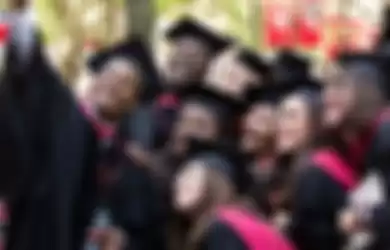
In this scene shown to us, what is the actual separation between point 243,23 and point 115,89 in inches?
72.2

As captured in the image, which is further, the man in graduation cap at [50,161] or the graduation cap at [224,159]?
the graduation cap at [224,159]

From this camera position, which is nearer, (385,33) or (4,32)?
(4,32)

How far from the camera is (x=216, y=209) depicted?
176 inches

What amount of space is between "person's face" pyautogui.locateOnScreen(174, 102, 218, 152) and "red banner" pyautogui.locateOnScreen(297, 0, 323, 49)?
170 cm

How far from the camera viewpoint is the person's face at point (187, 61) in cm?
586

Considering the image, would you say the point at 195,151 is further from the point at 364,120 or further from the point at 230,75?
the point at 230,75

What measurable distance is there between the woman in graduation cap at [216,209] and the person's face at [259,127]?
444mm

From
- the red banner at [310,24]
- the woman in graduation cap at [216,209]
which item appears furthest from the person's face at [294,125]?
the red banner at [310,24]

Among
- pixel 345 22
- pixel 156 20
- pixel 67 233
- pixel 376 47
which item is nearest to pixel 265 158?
pixel 376 47

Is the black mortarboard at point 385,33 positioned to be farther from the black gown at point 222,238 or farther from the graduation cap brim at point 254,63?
the black gown at point 222,238

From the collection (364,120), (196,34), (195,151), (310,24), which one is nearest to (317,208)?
(364,120)

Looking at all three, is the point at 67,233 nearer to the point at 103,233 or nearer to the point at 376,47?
the point at 103,233

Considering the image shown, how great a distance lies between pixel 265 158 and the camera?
539 centimetres

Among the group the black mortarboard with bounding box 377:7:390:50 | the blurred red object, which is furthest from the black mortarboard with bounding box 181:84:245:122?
the blurred red object
